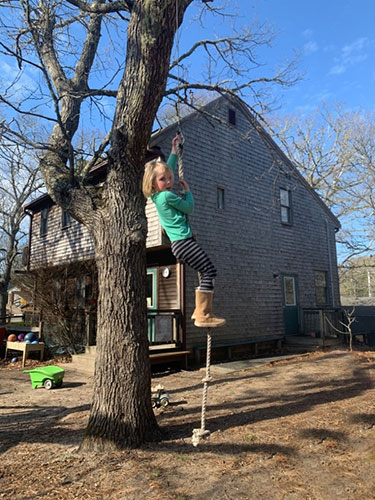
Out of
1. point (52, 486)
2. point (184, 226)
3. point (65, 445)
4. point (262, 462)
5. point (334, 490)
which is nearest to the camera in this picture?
point (334, 490)

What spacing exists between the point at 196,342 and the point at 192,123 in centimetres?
656

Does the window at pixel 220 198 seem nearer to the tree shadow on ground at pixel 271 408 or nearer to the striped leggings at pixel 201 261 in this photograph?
the tree shadow on ground at pixel 271 408

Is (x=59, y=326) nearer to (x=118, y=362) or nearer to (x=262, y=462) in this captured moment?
(x=118, y=362)

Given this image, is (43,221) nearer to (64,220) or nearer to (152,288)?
(64,220)

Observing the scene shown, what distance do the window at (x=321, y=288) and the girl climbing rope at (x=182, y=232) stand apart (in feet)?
42.8

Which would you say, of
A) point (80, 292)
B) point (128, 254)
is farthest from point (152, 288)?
point (128, 254)

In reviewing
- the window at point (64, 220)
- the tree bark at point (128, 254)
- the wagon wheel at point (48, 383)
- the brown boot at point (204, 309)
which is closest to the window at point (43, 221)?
the window at point (64, 220)

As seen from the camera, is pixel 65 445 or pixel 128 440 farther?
pixel 65 445

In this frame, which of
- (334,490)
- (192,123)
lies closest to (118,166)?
(334,490)

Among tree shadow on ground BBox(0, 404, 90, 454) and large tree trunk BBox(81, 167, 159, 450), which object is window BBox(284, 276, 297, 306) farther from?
large tree trunk BBox(81, 167, 159, 450)

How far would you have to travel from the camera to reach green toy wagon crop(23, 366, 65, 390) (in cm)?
745

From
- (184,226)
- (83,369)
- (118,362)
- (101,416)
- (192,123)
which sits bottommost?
(83,369)

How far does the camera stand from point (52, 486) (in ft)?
10.1

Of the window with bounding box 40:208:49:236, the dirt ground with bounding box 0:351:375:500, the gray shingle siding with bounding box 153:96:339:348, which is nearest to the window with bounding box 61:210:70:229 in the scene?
the window with bounding box 40:208:49:236
